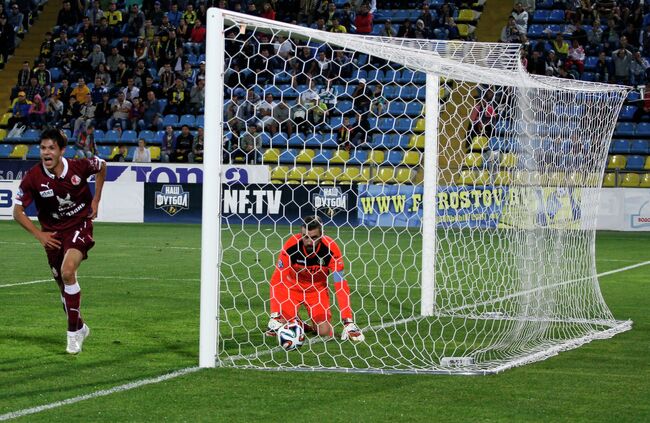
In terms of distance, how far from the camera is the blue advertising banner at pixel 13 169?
27406mm

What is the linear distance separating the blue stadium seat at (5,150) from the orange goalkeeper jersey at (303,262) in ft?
70.4

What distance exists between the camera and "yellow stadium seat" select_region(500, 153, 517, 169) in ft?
33.7

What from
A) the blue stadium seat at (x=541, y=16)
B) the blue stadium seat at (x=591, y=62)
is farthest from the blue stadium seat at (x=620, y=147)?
the blue stadium seat at (x=541, y=16)

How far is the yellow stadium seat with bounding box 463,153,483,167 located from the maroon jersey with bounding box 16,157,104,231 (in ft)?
13.5

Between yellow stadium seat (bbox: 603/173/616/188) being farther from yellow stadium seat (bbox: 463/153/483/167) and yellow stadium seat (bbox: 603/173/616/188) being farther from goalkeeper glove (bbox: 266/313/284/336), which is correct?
goalkeeper glove (bbox: 266/313/284/336)

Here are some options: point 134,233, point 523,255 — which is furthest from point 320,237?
point 134,233

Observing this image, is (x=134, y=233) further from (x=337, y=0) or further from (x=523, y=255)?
(x=523, y=255)

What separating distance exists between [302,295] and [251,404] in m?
3.42

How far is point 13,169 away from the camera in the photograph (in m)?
27.4

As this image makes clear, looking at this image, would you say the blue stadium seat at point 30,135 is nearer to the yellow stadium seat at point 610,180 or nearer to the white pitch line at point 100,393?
the yellow stadium seat at point 610,180

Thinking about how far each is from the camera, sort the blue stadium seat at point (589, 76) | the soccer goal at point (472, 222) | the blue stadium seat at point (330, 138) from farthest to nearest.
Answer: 1. the blue stadium seat at point (589, 76)
2. the blue stadium seat at point (330, 138)
3. the soccer goal at point (472, 222)

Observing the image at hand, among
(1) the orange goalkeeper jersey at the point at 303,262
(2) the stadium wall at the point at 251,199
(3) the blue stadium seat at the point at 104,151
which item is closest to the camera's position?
(1) the orange goalkeeper jersey at the point at 303,262

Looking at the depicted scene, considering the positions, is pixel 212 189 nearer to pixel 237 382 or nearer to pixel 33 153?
pixel 237 382

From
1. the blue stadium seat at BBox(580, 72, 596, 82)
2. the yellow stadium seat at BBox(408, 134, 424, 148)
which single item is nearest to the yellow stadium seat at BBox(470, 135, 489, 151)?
the yellow stadium seat at BBox(408, 134, 424, 148)
